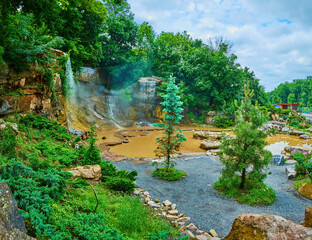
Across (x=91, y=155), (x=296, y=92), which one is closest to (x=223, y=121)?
(x=91, y=155)

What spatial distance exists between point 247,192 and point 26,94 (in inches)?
407

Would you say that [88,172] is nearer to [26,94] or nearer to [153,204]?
[153,204]

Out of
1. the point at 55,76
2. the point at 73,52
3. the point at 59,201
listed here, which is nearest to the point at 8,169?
the point at 59,201

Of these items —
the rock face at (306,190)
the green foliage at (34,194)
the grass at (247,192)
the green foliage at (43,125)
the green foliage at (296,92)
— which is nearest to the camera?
the green foliage at (34,194)

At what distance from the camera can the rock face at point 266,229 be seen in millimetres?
2762

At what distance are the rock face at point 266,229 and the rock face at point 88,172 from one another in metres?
4.26

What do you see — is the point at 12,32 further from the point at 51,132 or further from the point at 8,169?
the point at 8,169

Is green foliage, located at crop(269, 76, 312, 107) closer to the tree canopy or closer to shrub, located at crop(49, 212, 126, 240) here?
the tree canopy

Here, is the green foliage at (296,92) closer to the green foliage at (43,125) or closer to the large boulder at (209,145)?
the large boulder at (209,145)

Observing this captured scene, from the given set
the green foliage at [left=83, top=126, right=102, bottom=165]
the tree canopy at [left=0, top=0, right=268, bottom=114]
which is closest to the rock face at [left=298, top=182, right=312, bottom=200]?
the green foliage at [left=83, top=126, right=102, bottom=165]

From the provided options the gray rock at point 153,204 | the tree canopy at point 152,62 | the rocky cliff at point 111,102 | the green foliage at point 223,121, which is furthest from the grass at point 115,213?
the green foliage at point 223,121

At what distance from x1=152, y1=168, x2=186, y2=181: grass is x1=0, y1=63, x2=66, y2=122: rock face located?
6507 mm

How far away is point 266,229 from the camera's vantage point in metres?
2.91

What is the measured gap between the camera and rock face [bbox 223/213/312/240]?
2762 mm
